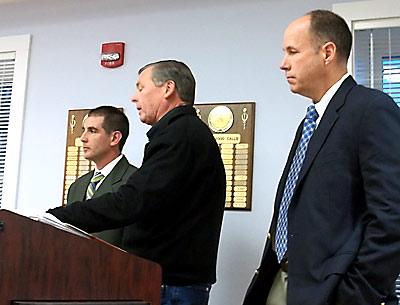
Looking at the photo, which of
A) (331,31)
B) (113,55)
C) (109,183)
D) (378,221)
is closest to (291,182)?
(378,221)

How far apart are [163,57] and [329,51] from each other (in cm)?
162

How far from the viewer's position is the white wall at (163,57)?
2.95 meters

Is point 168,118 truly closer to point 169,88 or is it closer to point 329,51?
point 169,88

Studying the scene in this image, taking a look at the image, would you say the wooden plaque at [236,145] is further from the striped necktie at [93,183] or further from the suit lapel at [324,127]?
the suit lapel at [324,127]

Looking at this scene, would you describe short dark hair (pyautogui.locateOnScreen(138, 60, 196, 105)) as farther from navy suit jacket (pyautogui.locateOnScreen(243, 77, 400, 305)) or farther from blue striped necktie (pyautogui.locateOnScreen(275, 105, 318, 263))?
navy suit jacket (pyautogui.locateOnScreen(243, 77, 400, 305))

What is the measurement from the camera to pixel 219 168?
228 cm

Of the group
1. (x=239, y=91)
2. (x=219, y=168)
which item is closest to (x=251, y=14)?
(x=239, y=91)

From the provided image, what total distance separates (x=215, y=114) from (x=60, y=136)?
0.95 m

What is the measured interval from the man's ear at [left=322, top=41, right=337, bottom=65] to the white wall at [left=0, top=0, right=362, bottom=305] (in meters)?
1.16

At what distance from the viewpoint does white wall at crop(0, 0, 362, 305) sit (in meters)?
2.95

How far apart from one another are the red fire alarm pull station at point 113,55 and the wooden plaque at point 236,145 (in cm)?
65

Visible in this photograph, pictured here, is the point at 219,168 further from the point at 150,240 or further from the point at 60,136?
the point at 60,136

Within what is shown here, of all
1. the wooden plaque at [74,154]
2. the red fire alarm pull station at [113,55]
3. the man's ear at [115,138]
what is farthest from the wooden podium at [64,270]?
the red fire alarm pull station at [113,55]

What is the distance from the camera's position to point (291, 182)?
1.78 meters
